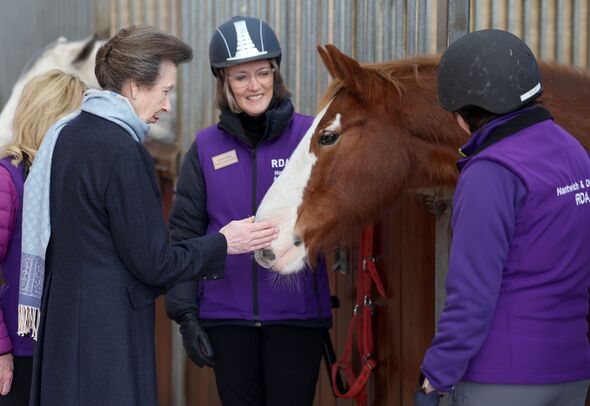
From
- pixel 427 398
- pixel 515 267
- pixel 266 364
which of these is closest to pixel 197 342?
pixel 266 364

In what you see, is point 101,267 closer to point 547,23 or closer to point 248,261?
point 248,261

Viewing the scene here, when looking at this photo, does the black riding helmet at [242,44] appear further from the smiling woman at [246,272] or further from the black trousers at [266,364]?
the black trousers at [266,364]

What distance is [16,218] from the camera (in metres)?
2.64

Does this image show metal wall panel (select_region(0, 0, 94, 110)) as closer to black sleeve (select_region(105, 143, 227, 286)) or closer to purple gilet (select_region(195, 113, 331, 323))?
purple gilet (select_region(195, 113, 331, 323))

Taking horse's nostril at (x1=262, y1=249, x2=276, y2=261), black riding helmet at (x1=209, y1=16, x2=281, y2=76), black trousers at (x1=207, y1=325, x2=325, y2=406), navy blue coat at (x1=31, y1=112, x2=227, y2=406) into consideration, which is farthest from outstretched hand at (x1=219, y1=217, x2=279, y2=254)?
black riding helmet at (x1=209, y1=16, x2=281, y2=76)

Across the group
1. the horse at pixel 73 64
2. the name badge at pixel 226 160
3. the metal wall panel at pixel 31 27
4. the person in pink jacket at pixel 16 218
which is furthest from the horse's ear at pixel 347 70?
the metal wall panel at pixel 31 27

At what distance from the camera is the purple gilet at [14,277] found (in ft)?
8.66

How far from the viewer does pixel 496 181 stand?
5.78 ft

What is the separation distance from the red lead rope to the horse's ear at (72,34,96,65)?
223 cm

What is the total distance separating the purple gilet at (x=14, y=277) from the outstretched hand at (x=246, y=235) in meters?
0.66

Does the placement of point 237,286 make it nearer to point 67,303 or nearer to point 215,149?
point 215,149

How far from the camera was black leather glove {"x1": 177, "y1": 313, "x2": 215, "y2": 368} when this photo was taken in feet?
9.24

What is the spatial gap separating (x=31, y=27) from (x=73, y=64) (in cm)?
44

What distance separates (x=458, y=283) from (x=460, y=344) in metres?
0.13
